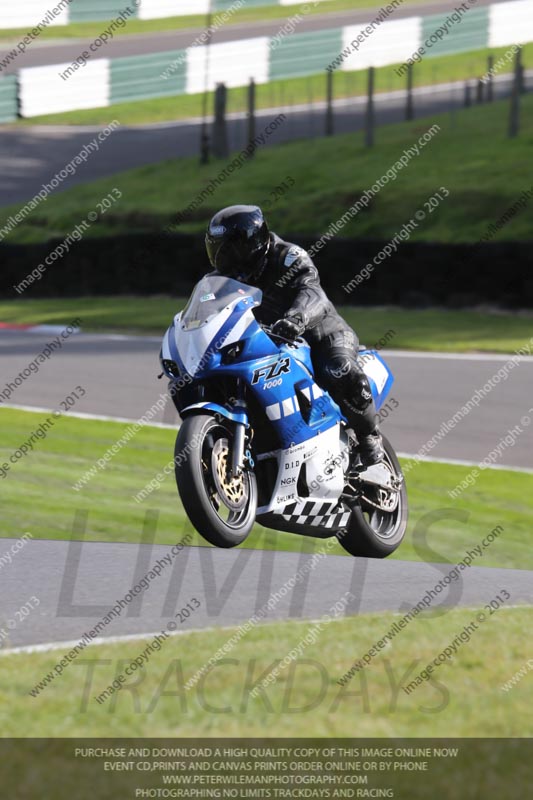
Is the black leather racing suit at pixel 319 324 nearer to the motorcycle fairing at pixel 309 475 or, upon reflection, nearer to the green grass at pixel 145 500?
the motorcycle fairing at pixel 309 475

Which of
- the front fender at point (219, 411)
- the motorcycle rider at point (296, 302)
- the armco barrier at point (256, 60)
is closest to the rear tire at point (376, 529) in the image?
the motorcycle rider at point (296, 302)

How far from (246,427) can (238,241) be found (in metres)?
0.97

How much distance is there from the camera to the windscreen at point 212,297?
20.6ft

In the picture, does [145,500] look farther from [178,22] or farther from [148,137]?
[178,22]

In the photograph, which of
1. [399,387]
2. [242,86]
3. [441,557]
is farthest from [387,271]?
[242,86]

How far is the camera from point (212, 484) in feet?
20.0

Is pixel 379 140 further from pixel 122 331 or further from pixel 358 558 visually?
pixel 358 558

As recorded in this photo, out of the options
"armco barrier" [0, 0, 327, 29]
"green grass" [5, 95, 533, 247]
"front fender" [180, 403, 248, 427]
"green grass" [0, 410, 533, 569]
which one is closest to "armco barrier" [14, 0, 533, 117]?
"green grass" [5, 95, 533, 247]

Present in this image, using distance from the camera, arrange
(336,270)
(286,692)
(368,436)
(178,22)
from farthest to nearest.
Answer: (178,22)
(336,270)
(368,436)
(286,692)

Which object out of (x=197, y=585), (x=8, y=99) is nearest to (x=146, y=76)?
(x=8, y=99)

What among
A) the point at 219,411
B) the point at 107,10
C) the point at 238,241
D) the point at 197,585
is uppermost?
the point at 238,241

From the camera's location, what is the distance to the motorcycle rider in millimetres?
6500

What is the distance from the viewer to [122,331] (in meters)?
21.4

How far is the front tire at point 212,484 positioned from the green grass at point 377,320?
12661 millimetres
